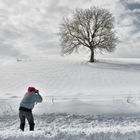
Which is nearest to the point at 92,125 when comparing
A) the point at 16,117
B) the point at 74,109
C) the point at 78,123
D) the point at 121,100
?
the point at 78,123

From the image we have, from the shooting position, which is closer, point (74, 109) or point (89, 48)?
point (74, 109)

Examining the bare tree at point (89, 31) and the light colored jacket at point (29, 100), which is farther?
the bare tree at point (89, 31)

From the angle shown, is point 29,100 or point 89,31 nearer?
point 29,100

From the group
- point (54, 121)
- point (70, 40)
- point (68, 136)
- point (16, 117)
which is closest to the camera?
point (68, 136)

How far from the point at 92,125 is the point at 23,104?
106 inches

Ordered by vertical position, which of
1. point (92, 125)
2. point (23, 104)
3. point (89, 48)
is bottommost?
point (92, 125)

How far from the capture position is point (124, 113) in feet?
32.8

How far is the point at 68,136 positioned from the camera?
584 cm

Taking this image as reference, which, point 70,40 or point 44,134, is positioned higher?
point 70,40

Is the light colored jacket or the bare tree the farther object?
the bare tree

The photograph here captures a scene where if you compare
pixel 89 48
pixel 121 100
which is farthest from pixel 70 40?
pixel 121 100

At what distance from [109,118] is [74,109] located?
1.88 m

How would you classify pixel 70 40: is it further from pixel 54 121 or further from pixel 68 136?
pixel 68 136

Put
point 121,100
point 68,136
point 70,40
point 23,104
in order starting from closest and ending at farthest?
point 68,136
point 23,104
point 121,100
point 70,40
